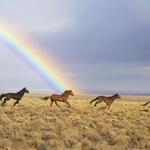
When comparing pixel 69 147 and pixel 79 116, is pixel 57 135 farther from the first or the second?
pixel 79 116

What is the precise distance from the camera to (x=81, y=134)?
72.4 feet

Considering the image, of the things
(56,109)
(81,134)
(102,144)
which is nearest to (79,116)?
(56,109)

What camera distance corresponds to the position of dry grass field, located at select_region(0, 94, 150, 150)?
20.0 meters

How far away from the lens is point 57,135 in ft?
70.4

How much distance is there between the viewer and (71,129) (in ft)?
75.5

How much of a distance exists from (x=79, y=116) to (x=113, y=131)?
4441mm

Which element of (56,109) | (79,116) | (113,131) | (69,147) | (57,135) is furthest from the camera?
(56,109)

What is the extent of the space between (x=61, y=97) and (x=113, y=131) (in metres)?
9.01

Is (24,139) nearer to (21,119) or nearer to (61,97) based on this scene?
(21,119)

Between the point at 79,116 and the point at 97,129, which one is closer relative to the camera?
the point at 97,129

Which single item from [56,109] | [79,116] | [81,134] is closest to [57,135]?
[81,134]

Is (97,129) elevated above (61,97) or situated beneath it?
situated beneath

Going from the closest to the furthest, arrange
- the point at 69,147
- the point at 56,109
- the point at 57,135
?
the point at 69,147, the point at 57,135, the point at 56,109

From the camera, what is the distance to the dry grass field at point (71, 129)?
19984 millimetres
